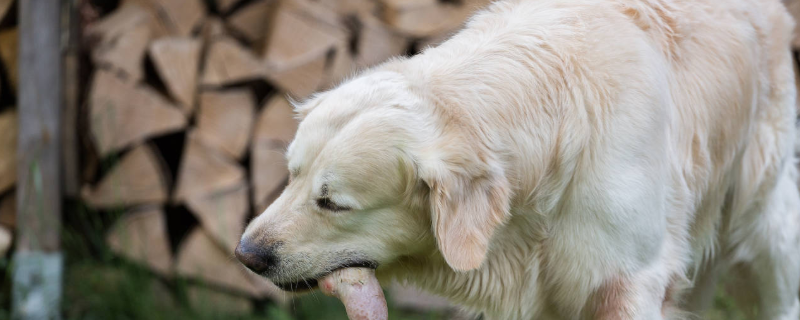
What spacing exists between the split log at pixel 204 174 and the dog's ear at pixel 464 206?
2.26m

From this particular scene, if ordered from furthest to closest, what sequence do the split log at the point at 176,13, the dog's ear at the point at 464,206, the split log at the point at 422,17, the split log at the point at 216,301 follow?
the split log at the point at 216,301, the split log at the point at 422,17, the split log at the point at 176,13, the dog's ear at the point at 464,206

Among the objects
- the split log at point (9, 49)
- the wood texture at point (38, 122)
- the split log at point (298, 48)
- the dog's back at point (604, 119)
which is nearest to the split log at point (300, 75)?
the split log at point (298, 48)

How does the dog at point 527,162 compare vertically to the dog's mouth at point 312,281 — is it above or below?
above

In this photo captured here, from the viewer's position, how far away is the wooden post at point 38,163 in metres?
4.03

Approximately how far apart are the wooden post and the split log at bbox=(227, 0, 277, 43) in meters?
0.89

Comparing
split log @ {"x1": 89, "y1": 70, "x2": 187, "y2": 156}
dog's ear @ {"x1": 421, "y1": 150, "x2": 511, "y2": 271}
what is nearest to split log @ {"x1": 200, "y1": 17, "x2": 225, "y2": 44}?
Answer: split log @ {"x1": 89, "y1": 70, "x2": 187, "y2": 156}

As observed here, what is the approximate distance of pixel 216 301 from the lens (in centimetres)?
439

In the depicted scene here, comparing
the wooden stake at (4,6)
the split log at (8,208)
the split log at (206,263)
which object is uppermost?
the wooden stake at (4,6)

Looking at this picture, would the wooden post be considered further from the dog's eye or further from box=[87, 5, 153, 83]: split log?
the dog's eye

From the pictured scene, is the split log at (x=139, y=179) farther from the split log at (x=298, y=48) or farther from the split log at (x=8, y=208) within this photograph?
the split log at (x=298, y=48)

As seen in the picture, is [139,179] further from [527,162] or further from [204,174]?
[527,162]

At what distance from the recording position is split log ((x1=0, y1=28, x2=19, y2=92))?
4164 millimetres

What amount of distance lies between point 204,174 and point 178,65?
582mm

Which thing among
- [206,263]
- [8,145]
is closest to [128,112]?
[8,145]
